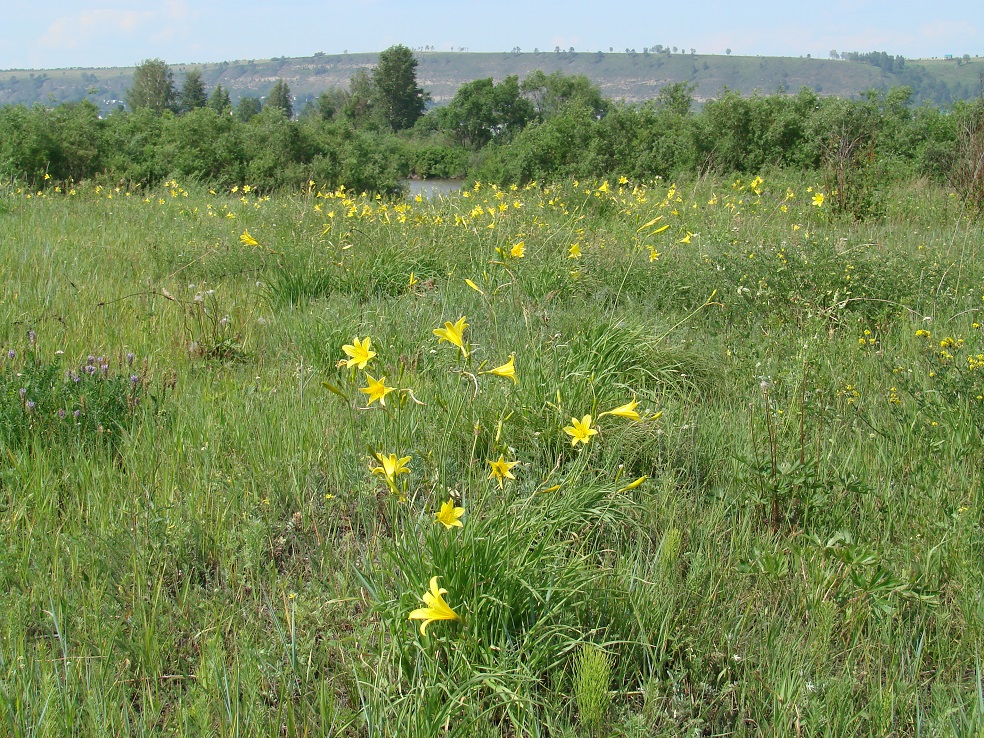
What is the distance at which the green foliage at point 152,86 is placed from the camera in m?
61.5

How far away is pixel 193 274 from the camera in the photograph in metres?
4.88

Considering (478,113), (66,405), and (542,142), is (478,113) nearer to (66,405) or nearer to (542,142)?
(542,142)

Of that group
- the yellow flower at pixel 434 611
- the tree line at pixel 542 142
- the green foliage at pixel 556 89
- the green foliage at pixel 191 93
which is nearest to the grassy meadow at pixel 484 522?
the yellow flower at pixel 434 611

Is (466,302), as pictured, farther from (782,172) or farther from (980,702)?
(782,172)

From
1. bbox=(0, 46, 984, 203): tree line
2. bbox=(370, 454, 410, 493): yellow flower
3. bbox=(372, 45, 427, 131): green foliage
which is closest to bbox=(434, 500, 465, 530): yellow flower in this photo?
bbox=(370, 454, 410, 493): yellow flower

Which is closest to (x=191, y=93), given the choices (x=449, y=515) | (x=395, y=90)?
(x=395, y=90)

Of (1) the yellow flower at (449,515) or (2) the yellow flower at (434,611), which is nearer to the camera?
(2) the yellow flower at (434,611)

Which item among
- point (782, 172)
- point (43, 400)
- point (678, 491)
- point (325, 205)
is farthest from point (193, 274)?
point (782, 172)

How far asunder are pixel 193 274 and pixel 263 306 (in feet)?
3.72

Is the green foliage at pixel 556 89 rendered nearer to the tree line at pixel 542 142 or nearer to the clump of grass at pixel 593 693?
the tree line at pixel 542 142

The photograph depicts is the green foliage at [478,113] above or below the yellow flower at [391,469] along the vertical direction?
above

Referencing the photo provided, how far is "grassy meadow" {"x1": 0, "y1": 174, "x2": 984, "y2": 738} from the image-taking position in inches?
57.1

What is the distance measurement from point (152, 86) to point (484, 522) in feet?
240

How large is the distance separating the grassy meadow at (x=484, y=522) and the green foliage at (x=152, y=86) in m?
66.0
